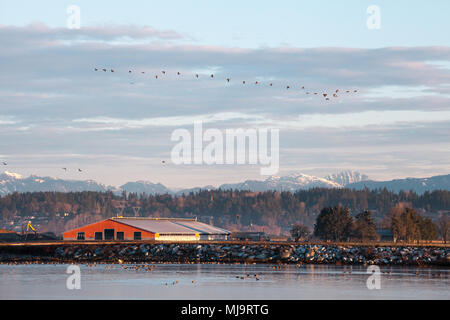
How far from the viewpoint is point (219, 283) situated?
208 ft

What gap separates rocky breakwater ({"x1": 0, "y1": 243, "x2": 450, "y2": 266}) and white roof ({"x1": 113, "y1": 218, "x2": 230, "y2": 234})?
1043 inches

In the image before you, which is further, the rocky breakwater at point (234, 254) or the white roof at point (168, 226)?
the white roof at point (168, 226)

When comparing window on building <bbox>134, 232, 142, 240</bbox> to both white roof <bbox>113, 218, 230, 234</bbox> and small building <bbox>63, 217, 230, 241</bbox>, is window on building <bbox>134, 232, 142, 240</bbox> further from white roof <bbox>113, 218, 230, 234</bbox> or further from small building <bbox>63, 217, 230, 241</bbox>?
white roof <bbox>113, 218, 230, 234</bbox>

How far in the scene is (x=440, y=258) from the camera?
101 meters

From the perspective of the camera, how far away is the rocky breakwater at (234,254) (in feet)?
327

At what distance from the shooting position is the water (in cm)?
5441

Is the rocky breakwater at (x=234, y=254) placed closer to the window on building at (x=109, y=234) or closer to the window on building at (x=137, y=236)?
the window on building at (x=137, y=236)

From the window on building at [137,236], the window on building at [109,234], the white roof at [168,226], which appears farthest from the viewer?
the white roof at [168,226]

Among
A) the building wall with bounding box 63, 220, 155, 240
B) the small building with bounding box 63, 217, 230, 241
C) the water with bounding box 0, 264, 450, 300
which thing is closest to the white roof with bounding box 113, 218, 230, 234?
the small building with bounding box 63, 217, 230, 241

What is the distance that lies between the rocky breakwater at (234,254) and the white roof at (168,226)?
2649 cm

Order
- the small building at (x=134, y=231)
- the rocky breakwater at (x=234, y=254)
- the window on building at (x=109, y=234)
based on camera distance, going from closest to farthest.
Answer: the rocky breakwater at (x=234, y=254)
the small building at (x=134, y=231)
the window on building at (x=109, y=234)

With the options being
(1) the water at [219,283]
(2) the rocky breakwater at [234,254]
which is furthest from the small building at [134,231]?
(1) the water at [219,283]

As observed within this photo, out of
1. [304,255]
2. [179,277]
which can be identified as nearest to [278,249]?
[304,255]
